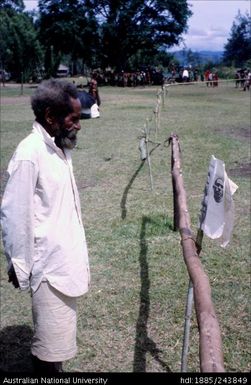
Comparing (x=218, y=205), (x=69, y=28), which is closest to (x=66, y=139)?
(x=218, y=205)

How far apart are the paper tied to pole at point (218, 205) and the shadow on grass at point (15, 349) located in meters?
1.77

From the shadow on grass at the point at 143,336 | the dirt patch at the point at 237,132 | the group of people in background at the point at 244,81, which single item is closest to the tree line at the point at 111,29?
the group of people in background at the point at 244,81

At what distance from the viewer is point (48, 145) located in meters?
2.42

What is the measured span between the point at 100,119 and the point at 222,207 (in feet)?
49.9

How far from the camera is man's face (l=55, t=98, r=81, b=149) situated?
2459 millimetres

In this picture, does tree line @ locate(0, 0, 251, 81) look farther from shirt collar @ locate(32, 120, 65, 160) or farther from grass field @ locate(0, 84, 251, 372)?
shirt collar @ locate(32, 120, 65, 160)

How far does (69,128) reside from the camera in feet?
8.14

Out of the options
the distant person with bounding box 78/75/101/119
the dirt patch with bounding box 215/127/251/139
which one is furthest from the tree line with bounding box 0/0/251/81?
the dirt patch with bounding box 215/127/251/139

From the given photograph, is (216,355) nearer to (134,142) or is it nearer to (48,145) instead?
(48,145)

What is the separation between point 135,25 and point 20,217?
42.6 m

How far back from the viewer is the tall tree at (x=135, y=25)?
4103 cm

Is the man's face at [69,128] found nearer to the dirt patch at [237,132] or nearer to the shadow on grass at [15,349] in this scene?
the shadow on grass at [15,349]

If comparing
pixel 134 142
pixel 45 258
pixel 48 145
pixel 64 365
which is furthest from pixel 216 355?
pixel 134 142

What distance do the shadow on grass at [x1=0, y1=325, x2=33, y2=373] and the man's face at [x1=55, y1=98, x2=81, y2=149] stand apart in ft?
5.88
